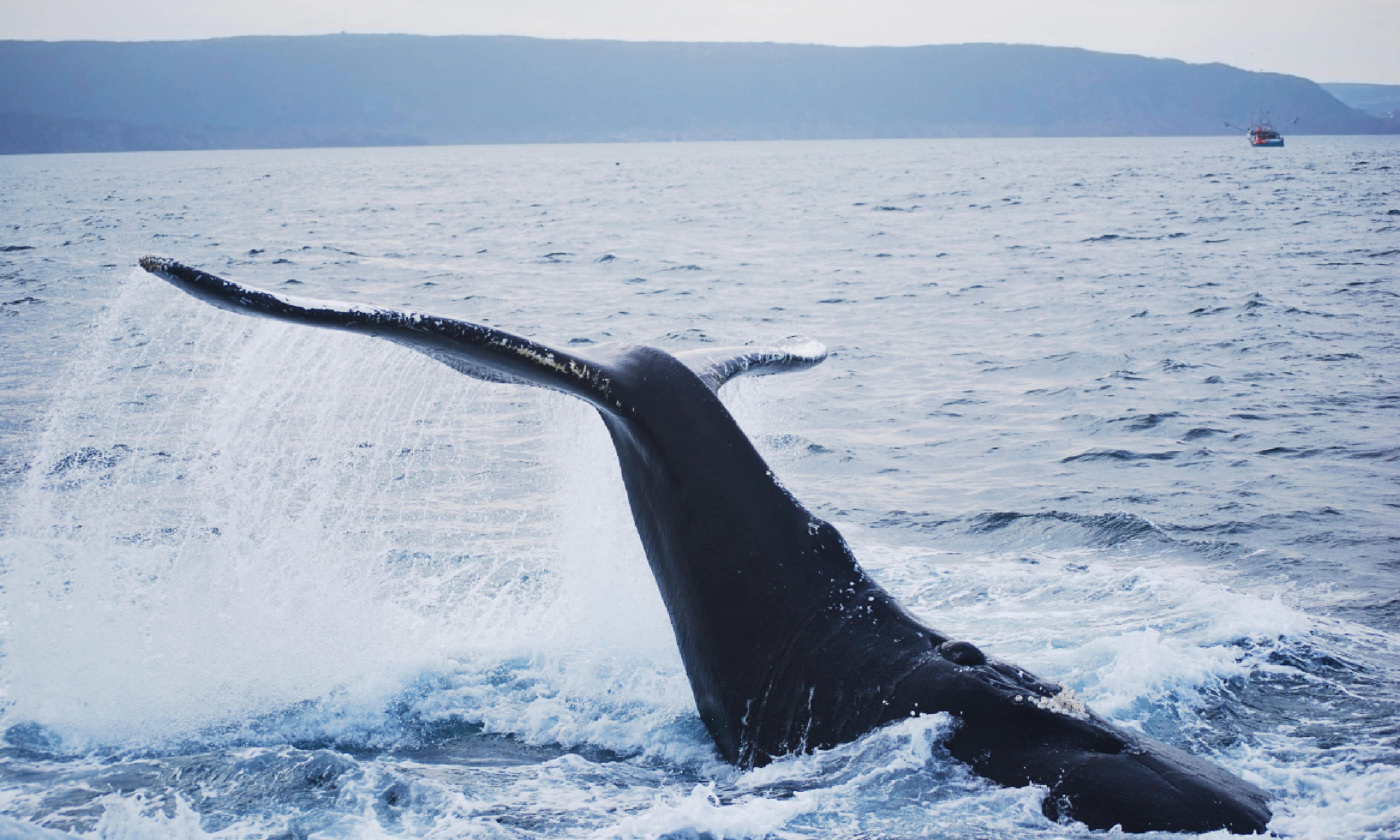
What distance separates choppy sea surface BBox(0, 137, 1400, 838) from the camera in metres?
4.64

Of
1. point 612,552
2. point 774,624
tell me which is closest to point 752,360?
point 774,624

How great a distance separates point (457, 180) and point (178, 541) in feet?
251

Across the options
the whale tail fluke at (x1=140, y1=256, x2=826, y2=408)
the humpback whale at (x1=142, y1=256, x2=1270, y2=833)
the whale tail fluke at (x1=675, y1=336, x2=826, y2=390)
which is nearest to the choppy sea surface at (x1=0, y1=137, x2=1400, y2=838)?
the humpback whale at (x1=142, y1=256, x2=1270, y2=833)

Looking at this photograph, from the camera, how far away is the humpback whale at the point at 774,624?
12.6 ft

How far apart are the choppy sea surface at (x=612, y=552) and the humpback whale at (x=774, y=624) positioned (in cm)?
16

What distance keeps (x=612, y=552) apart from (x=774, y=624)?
2.64 meters

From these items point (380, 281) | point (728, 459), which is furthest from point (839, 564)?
point (380, 281)

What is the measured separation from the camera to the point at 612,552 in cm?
690

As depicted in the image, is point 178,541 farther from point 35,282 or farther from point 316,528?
point 35,282

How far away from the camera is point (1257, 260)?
25266 mm

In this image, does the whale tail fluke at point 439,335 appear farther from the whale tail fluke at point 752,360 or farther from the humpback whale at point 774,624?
the whale tail fluke at point 752,360

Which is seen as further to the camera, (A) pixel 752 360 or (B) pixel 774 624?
(A) pixel 752 360

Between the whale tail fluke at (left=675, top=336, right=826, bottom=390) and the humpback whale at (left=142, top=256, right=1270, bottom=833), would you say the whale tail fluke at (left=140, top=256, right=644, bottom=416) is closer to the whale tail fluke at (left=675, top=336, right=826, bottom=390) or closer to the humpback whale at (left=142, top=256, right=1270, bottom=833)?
the humpback whale at (left=142, top=256, right=1270, bottom=833)

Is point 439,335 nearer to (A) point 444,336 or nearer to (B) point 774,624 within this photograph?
(A) point 444,336
